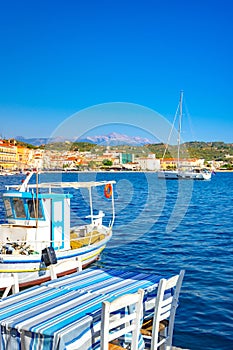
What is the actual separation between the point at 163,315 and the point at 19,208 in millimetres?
9090

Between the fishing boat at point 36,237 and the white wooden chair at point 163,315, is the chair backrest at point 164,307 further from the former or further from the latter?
the fishing boat at point 36,237

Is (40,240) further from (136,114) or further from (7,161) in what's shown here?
(7,161)

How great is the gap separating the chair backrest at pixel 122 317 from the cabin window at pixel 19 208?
909 centimetres

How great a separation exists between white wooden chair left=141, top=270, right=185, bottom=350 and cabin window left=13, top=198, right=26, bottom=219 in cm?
827

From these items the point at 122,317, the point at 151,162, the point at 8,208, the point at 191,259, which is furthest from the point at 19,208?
the point at 151,162

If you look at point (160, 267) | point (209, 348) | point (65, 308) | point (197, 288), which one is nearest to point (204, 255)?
point (160, 267)

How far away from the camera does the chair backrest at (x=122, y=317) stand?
4.55 meters

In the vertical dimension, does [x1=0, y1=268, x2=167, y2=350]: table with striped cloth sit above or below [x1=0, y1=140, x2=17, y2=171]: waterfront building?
below

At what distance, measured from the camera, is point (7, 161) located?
176 meters

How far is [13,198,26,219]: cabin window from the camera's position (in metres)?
14.0

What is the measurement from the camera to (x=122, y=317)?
17.3 feet

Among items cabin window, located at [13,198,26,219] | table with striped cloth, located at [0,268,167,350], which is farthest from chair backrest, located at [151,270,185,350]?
cabin window, located at [13,198,26,219]

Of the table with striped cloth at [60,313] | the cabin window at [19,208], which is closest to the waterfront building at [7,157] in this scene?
the cabin window at [19,208]

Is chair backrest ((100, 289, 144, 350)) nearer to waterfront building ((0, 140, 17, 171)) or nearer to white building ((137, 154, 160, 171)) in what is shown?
white building ((137, 154, 160, 171))
